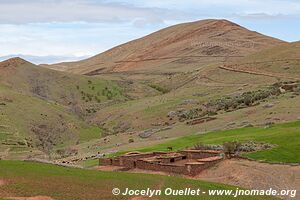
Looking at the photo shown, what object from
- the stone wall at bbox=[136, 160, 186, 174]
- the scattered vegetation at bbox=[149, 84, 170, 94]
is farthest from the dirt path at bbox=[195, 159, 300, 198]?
the scattered vegetation at bbox=[149, 84, 170, 94]

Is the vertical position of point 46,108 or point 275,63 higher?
point 275,63

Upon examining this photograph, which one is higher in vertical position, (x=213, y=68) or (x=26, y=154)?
(x=213, y=68)

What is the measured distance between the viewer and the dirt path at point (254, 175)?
27516mm

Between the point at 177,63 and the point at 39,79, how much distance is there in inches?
1541

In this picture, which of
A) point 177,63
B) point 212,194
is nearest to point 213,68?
point 177,63

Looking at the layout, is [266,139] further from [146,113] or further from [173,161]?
[146,113]

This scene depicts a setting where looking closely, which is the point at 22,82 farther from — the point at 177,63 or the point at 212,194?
the point at 212,194

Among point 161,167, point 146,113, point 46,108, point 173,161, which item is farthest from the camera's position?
point 46,108

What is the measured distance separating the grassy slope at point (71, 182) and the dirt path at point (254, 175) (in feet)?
7.89

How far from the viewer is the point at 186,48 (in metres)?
135

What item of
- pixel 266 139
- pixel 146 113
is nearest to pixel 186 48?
pixel 146 113

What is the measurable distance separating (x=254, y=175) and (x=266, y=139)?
29.9 feet

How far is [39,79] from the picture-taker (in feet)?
311

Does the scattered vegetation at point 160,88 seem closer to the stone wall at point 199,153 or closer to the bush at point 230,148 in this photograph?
the bush at point 230,148
